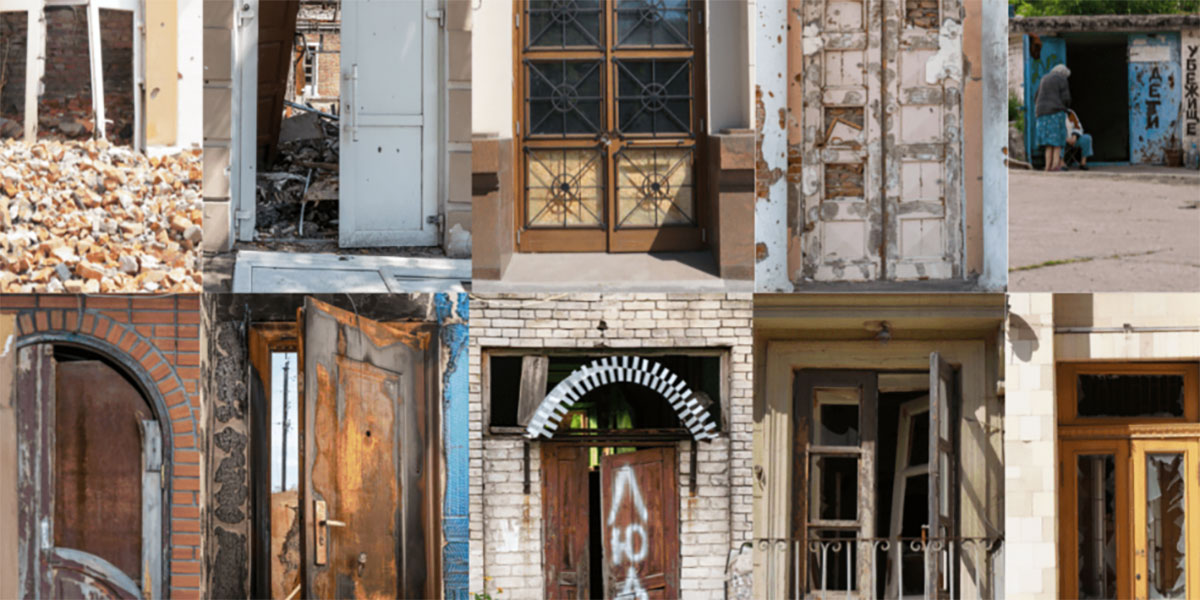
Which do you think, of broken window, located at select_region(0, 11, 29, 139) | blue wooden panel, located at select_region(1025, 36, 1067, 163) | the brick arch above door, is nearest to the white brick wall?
the brick arch above door

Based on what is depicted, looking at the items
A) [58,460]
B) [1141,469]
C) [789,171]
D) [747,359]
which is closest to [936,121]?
[789,171]

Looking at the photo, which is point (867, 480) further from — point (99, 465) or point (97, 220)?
point (97, 220)

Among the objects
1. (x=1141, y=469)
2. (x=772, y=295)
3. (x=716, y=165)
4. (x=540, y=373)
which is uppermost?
(x=716, y=165)

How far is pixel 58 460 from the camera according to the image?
5.21 meters

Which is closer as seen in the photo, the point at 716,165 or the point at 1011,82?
the point at 716,165

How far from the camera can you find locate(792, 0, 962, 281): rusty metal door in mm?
5426

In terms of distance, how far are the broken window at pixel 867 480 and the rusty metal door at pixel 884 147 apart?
1.82 feet

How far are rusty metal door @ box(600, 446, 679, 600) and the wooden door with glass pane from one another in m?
1.00

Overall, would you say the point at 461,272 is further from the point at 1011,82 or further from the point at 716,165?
the point at 1011,82

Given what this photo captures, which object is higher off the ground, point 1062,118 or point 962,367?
point 1062,118

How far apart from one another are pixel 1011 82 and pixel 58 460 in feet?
17.4

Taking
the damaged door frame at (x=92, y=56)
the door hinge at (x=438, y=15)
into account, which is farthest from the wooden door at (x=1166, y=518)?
the damaged door frame at (x=92, y=56)

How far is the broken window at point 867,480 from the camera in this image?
5176 millimetres

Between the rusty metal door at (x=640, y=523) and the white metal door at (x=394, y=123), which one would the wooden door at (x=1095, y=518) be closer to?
the rusty metal door at (x=640, y=523)
